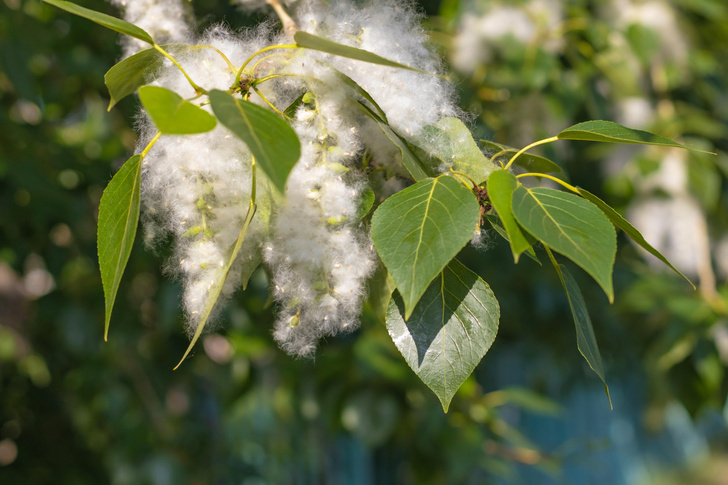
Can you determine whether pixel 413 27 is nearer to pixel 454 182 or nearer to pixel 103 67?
pixel 454 182

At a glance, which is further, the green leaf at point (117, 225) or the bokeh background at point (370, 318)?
the bokeh background at point (370, 318)

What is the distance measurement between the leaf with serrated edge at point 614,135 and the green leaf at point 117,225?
0.31 m

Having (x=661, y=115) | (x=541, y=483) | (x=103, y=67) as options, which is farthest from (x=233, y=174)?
(x=541, y=483)

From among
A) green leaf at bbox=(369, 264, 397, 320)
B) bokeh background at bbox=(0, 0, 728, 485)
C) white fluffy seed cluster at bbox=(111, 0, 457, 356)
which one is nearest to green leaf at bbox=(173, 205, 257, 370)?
white fluffy seed cluster at bbox=(111, 0, 457, 356)

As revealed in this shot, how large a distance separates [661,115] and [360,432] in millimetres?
1126

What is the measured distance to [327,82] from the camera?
43 centimetres

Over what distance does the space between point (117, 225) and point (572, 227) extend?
0.94ft

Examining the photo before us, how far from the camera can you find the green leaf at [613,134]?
401mm

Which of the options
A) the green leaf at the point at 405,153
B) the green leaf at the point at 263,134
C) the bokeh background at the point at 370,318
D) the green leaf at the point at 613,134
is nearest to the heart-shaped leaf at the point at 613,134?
the green leaf at the point at 613,134

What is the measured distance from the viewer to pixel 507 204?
1.19 ft

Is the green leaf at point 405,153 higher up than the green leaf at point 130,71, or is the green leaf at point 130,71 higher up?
the green leaf at point 130,71

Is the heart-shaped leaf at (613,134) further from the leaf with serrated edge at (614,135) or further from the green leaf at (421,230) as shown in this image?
the green leaf at (421,230)

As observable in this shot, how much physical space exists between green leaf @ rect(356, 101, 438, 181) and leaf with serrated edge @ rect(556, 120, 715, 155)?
11 cm

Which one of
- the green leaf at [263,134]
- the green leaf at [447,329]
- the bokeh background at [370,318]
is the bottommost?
the bokeh background at [370,318]
